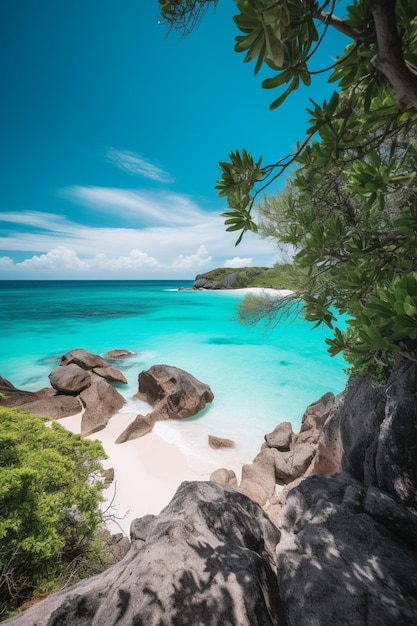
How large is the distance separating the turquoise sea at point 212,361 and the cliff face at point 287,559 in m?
2.09

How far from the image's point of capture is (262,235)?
7.93 meters

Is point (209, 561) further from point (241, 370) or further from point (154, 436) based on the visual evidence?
point (241, 370)

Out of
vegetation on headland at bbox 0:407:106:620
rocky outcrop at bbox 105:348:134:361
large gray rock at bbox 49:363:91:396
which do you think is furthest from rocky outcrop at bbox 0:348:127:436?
rocky outcrop at bbox 105:348:134:361

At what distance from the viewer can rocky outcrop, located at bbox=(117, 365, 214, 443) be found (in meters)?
9.36

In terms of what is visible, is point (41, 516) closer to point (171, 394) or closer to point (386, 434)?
point (386, 434)

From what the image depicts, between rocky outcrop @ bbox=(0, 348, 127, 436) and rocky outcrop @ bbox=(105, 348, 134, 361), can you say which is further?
rocky outcrop @ bbox=(105, 348, 134, 361)

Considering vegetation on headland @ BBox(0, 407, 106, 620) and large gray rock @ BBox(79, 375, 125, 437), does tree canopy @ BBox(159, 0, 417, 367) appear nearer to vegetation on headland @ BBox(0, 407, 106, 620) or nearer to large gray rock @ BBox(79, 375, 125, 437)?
vegetation on headland @ BBox(0, 407, 106, 620)

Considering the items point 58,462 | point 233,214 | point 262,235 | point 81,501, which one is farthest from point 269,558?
point 262,235

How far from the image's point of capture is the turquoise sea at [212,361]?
9453 mm

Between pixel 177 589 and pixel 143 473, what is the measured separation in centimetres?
493

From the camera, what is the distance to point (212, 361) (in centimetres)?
1792

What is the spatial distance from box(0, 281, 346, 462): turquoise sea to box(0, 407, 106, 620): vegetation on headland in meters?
3.85

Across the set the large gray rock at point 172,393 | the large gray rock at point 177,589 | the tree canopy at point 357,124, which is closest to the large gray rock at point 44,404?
the large gray rock at point 172,393

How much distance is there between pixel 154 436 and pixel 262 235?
24.3 ft
